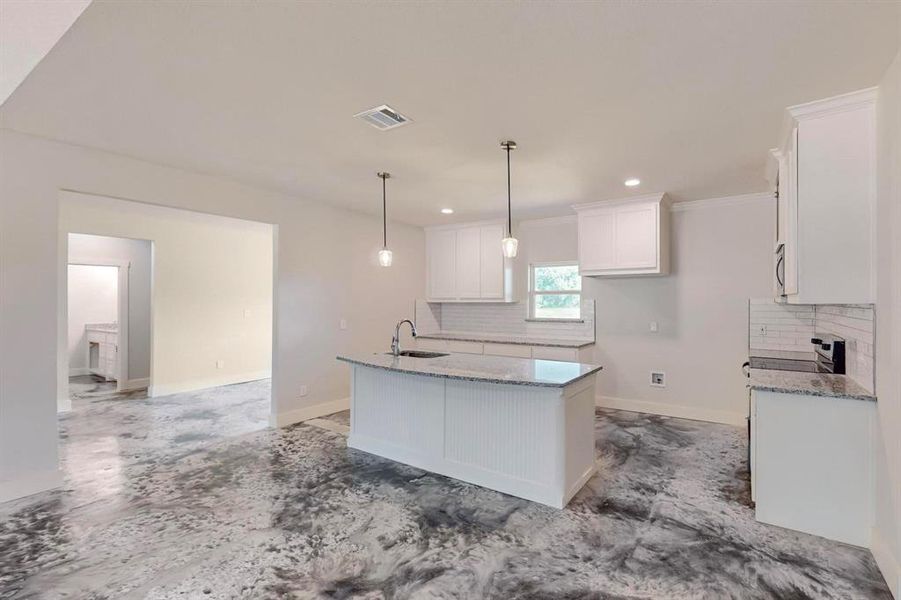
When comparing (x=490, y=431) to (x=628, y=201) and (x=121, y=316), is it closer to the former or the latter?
(x=628, y=201)

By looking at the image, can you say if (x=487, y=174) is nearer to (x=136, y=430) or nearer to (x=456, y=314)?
(x=456, y=314)

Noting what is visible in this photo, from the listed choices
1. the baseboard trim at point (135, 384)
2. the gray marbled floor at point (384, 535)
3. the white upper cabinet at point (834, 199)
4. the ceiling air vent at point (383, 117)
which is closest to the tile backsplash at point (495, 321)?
the gray marbled floor at point (384, 535)

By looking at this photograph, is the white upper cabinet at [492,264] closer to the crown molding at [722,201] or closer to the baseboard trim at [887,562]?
the crown molding at [722,201]

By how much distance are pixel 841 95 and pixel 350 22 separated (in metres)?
2.57

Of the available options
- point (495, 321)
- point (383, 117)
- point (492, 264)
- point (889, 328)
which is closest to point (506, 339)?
point (495, 321)

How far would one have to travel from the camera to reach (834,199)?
7.80 ft

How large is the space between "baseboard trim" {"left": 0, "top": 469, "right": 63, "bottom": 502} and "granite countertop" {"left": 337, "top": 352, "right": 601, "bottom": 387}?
2.15 m

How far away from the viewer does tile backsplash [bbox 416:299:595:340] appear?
560 centimetres

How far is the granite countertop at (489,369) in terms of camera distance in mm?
2832

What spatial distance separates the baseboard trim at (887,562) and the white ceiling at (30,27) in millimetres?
3635

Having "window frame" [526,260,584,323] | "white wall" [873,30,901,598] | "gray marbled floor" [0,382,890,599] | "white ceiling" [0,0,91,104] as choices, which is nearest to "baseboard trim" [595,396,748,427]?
"gray marbled floor" [0,382,890,599]

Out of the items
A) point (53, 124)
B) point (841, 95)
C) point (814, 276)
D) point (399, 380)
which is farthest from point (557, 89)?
point (53, 124)

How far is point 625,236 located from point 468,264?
2187 mm

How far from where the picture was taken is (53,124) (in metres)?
2.83
